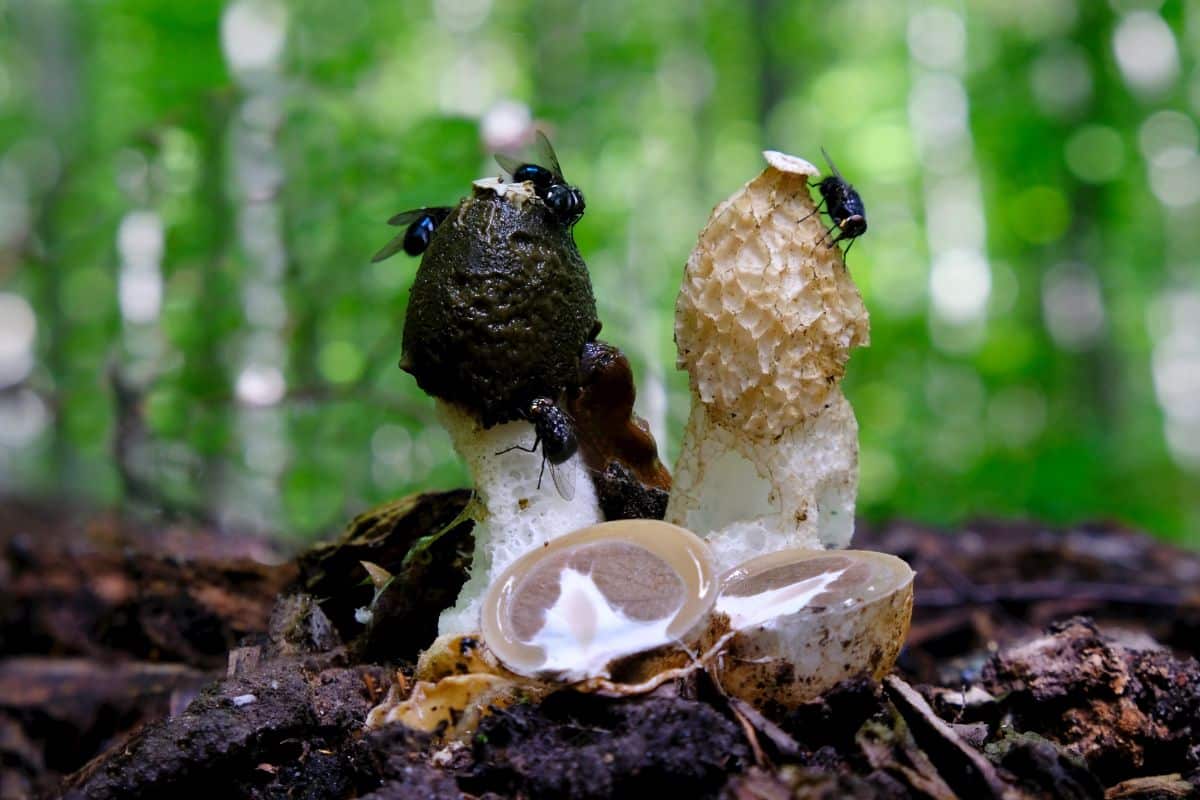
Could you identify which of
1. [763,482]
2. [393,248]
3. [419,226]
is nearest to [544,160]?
[419,226]

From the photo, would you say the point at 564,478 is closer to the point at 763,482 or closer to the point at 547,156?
the point at 763,482

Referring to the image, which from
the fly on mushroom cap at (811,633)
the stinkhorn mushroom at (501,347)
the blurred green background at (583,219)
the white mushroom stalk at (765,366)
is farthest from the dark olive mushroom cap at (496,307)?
the blurred green background at (583,219)

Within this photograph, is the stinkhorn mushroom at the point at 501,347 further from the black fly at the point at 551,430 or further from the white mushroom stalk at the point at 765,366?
the white mushroom stalk at the point at 765,366

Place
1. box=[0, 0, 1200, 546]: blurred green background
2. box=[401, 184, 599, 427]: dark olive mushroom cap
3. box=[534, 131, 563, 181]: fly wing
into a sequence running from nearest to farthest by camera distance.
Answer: box=[401, 184, 599, 427]: dark olive mushroom cap → box=[534, 131, 563, 181]: fly wing → box=[0, 0, 1200, 546]: blurred green background

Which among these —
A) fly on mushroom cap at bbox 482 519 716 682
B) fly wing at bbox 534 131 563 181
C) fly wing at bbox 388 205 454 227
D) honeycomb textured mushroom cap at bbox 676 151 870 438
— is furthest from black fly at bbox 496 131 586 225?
fly on mushroom cap at bbox 482 519 716 682

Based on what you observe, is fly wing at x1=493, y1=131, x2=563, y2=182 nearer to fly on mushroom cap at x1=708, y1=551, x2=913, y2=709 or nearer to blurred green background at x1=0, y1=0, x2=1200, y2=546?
fly on mushroom cap at x1=708, y1=551, x2=913, y2=709

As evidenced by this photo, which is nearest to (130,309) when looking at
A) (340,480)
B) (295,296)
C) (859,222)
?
(340,480)

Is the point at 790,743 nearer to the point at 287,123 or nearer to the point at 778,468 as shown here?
the point at 778,468
